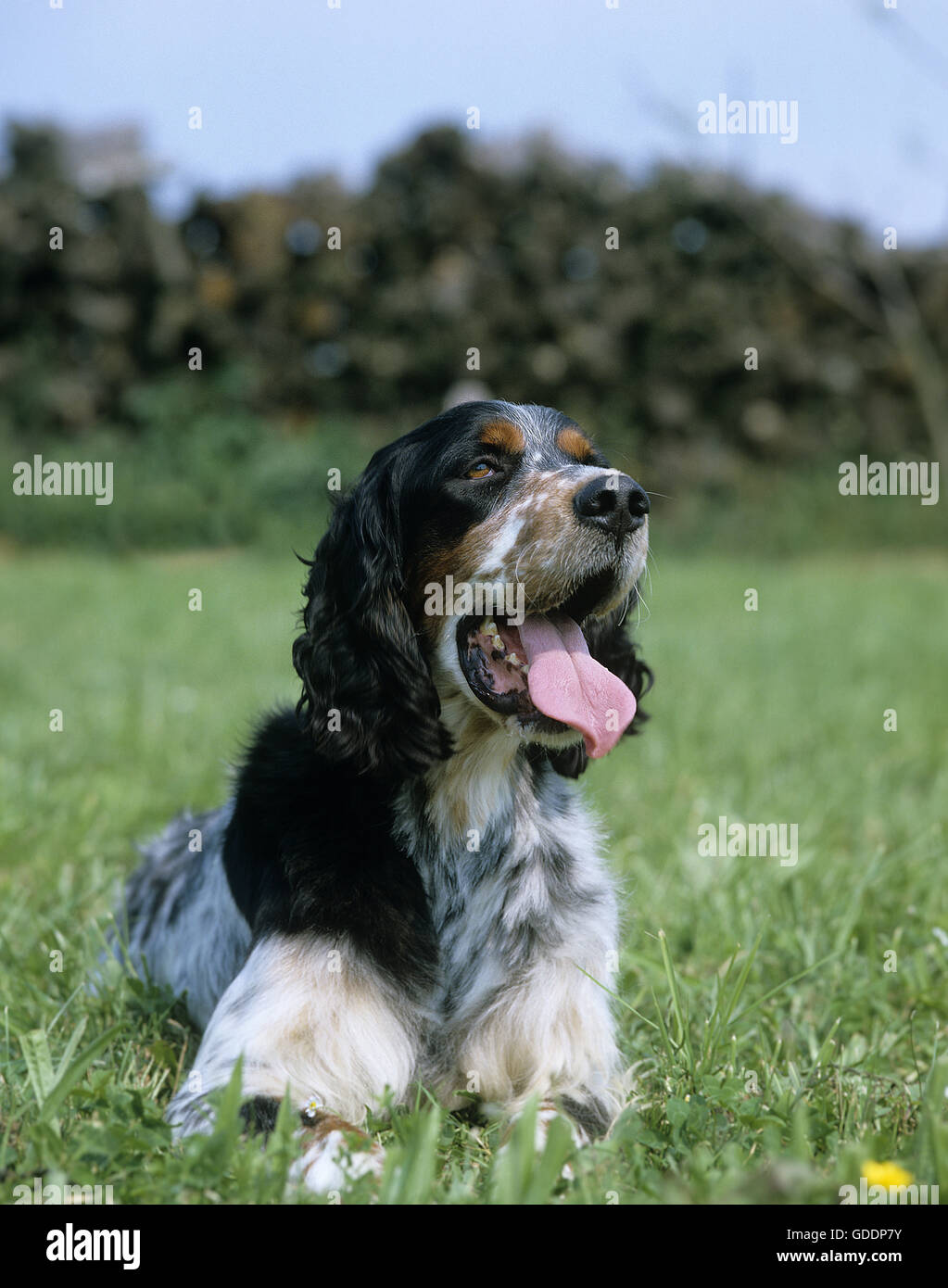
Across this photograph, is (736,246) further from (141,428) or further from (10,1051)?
(10,1051)

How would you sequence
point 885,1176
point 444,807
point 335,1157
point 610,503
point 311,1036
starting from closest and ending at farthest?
point 885,1176
point 335,1157
point 311,1036
point 610,503
point 444,807

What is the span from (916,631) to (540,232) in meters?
7.55

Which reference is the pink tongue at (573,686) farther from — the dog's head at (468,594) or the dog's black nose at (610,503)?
the dog's black nose at (610,503)

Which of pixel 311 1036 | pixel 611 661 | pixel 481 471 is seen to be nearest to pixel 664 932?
pixel 611 661

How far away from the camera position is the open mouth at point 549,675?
7.91 feet

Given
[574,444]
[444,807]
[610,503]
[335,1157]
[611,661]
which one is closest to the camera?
[335,1157]

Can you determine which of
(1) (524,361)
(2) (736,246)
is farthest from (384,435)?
(2) (736,246)

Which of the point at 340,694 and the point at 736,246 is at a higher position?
the point at 736,246

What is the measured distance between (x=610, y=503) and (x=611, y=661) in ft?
1.88

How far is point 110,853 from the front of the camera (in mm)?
4105

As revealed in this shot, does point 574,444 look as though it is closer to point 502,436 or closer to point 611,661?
point 502,436

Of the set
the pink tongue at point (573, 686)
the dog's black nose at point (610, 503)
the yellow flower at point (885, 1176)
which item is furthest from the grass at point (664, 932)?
the dog's black nose at point (610, 503)

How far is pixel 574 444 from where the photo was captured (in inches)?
108

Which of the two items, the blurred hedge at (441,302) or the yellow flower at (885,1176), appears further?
the blurred hedge at (441,302)
